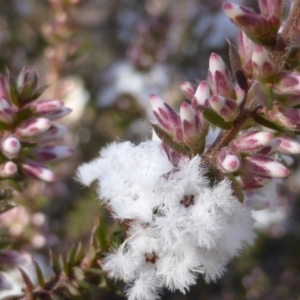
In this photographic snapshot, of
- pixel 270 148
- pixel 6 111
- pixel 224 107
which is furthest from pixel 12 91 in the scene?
pixel 270 148

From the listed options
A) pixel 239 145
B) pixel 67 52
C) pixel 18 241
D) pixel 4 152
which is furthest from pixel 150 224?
pixel 67 52

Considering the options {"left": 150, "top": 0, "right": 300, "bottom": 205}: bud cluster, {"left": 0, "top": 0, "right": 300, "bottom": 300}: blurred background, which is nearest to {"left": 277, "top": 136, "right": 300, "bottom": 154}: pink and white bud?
{"left": 150, "top": 0, "right": 300, "bottom": 205}: bud cluster

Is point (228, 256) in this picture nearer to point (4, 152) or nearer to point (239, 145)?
point (239, 145)

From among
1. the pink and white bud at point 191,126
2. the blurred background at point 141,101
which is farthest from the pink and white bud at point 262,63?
the blurred background at point 141,101

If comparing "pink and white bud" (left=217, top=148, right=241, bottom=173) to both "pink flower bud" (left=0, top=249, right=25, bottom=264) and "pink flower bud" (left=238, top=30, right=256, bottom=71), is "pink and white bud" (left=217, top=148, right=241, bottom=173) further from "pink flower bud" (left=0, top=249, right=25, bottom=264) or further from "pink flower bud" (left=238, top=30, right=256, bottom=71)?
"pink flower bud" (left=0, top=249, right=25, bottom=264)

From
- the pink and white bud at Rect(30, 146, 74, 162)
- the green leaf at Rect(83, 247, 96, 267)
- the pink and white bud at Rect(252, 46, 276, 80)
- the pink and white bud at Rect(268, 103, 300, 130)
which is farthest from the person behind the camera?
the pink and white bud at Rect(30, 146, 74, 162)

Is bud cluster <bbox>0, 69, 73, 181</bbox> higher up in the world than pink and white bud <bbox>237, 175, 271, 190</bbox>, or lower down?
higher up

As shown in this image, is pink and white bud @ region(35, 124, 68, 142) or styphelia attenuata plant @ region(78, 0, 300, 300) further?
pink and white bud @ region(35, 124, 68, 142)
